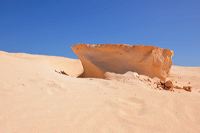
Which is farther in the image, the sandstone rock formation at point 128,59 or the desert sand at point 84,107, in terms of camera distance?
the sandstone rock formation at point 128,59

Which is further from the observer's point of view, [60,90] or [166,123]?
[60,90]

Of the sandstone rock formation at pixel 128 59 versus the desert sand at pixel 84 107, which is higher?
the sandstone rock formation at pixel 128 59

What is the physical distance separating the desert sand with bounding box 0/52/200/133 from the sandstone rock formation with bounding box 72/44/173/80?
3.05 meters

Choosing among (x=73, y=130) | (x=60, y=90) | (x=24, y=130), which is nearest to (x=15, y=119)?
(x=24, y=130)

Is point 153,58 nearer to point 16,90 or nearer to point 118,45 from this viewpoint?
point 118,45

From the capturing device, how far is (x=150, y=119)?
3.71m

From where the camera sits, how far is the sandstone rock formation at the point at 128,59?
27.3 ft

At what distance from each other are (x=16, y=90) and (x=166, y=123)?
231cm

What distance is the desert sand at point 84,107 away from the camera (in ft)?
10.6

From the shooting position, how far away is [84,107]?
12.8 ft

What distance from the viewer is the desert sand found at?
3.23 metres

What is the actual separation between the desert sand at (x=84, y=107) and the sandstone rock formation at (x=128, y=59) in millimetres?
3050

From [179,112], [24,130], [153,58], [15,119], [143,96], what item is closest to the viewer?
[24,130]

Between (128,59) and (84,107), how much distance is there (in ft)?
15.5
